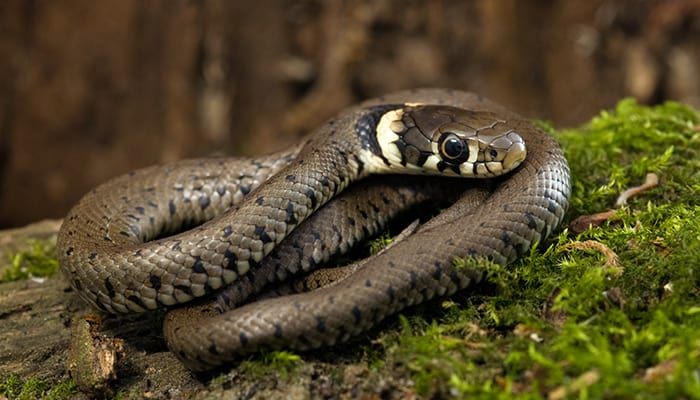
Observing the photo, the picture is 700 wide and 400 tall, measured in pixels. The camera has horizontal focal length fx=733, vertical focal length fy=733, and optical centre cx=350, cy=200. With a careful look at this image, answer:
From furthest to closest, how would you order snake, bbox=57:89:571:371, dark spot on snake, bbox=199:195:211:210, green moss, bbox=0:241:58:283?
green moss, bbox=0:241:58:283, dark spot on snake, bbox=199:195:211:210, snake, bbox=57:89:571:371

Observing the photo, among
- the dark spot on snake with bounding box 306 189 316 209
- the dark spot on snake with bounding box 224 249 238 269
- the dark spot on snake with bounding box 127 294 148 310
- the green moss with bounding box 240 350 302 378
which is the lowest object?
the green moss with bounding box 240 350 302 378

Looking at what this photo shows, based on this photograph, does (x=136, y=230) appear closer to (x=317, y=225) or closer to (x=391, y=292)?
(x=317, y=225)

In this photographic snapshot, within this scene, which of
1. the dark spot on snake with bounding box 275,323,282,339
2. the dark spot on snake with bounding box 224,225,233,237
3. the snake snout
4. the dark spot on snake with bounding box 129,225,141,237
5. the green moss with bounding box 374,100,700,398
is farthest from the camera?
the dark spot on snake with bounding box 129,225,141,237

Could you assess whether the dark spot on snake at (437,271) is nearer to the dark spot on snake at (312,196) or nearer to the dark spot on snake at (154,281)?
the dark spot on snake at (312,196)

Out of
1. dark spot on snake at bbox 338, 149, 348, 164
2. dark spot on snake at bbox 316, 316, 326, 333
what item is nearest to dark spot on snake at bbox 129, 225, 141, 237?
dark spot on snake at bbox 338, 149, 348, 164

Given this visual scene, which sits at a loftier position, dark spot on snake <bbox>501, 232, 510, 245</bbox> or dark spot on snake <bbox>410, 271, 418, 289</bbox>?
dark spot on snake <bbox>501, 232, 510, 245</bbox>

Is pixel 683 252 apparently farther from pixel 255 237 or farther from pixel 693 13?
pixel 693 13

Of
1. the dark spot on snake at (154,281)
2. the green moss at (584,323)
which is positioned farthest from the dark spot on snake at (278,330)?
the dark spot on snake at (154,281)

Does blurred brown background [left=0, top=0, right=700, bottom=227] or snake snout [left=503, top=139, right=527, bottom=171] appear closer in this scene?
snake snout [left=503, top=139, right=527, bottom=171]

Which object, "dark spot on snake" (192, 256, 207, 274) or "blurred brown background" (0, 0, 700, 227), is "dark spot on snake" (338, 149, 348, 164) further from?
"blurred brown background" (0, 0, 700, 227)
